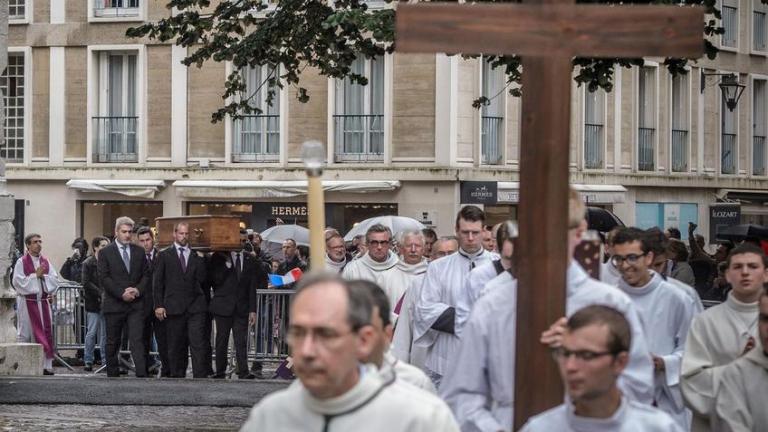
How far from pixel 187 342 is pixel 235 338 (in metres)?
0.57

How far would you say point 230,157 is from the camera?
4028cm

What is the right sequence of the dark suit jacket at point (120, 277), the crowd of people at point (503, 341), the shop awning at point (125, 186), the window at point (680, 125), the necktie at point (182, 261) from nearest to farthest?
1. the crowd of people at point (503, 341)
2. the necktie at point (182, 261)
3. the dark suit jacket at point (120, 277)
4. the shop awning at point (125, 186)
5. the window at point (680, 125)

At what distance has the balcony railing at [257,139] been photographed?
40.2 meters

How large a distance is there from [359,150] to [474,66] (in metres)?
3.10

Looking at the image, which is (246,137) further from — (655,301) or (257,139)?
(655,301)

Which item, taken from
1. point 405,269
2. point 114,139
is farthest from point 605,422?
point 114,139

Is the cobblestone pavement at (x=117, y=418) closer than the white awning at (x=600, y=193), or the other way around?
the cobblestone pavement at (x=117, y=418)

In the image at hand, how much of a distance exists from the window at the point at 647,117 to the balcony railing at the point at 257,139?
31.8ft

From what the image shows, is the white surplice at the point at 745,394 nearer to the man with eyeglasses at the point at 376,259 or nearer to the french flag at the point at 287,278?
the man with eyeglasses at the point at 376,259

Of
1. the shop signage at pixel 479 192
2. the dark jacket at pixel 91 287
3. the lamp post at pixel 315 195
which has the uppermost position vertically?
the shop signage at pixel 479 192

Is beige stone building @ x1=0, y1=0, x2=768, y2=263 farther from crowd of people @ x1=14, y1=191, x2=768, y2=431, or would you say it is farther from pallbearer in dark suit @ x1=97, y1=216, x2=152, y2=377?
crowd of people @ x1=14, y1=191, x2=768, y2=431

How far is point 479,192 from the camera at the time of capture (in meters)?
38.2

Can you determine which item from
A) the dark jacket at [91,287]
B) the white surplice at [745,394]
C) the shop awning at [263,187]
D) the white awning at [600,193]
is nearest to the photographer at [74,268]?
the dark jacket at [91,287]

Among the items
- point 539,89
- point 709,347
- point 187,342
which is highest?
point 539,89
